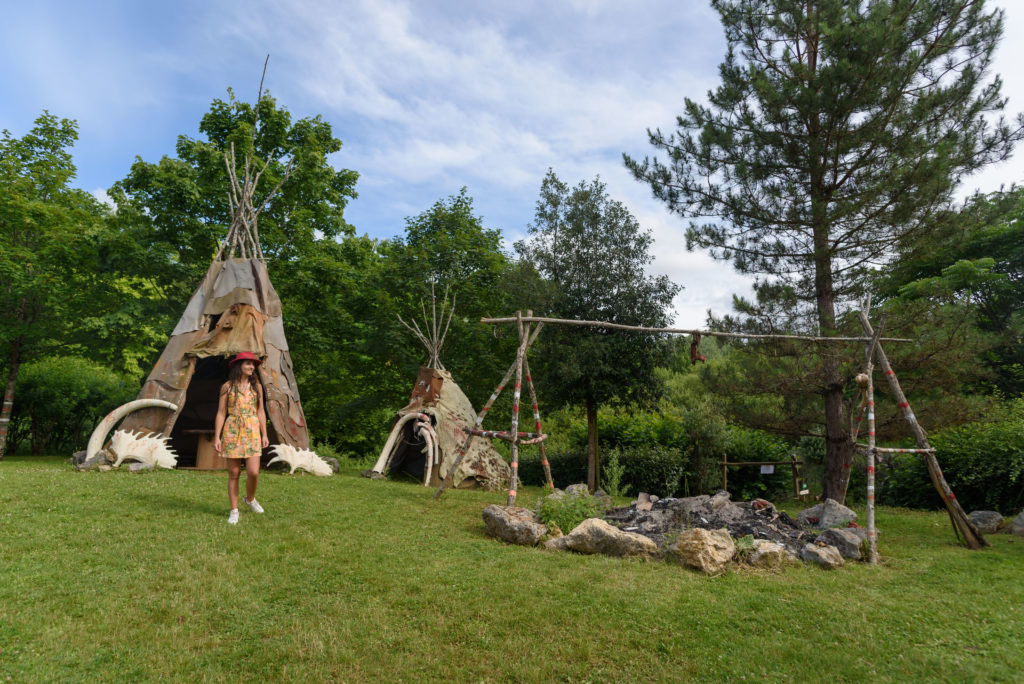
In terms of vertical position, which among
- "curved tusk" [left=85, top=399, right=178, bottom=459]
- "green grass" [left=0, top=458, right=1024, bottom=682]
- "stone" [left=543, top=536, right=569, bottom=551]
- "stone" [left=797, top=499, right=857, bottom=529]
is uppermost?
"curved tusk" [left=85, top=399, right=178, bottom=459]

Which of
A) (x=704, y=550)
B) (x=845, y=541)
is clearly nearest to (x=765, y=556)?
(x=704, y=550)

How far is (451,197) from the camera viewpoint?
771 inches

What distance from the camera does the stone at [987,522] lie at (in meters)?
8.91

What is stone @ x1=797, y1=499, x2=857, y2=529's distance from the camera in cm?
807

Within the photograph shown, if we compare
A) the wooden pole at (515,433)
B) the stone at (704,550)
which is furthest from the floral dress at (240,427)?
the stone at (704,550)

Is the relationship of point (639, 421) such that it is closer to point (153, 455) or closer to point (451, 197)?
point (451, 197)

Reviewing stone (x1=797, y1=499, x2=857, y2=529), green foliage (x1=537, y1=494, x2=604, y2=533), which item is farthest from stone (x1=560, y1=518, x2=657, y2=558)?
stone (x1=797, y1=499, x2=857, y2=529)

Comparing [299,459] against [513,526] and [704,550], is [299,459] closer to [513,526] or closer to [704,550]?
A: [513,526]

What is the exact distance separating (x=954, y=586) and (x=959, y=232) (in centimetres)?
756

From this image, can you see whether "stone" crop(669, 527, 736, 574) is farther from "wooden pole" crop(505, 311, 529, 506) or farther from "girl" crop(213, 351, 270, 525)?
"girl" crop(213, 351, 270, 525)

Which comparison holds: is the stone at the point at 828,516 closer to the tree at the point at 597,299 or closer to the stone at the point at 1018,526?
the stone at the point at 1018,526

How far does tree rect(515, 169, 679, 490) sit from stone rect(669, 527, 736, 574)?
704 cm

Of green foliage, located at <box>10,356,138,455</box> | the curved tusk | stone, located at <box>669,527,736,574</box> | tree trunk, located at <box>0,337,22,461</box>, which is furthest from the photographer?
green foliage, located at <box>10,356,138,455</box>

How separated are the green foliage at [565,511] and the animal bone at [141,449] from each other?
263 inches
